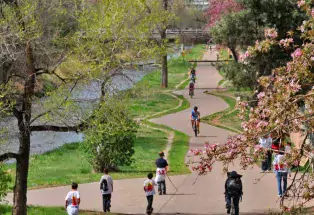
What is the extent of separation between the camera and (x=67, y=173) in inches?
929

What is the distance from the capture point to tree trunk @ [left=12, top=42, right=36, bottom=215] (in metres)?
15.2

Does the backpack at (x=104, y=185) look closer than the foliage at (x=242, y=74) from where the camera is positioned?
Yes

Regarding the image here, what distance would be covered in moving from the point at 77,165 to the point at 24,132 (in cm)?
1020

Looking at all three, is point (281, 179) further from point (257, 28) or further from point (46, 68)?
point (257, 28)

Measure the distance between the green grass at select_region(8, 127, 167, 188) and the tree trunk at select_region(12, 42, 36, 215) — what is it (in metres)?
5.02

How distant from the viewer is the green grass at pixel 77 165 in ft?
71.4

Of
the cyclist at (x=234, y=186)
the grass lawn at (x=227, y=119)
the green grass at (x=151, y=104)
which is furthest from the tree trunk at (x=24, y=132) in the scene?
the green grass at (x=151, y=104)

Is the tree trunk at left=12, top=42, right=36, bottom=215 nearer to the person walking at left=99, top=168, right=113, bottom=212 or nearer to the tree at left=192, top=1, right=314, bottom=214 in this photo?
the person walking at left=99, top=168, right=113, bottom=212

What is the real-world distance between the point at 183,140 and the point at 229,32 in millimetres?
5274

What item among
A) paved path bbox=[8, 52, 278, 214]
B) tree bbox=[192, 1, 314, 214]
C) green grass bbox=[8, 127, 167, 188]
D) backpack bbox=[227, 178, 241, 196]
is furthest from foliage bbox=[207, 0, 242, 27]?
tree bbox=[192, 1, 314, 214]

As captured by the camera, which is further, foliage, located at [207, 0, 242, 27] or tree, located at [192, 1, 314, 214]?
foliage, located at [207, 0, 242, 27]

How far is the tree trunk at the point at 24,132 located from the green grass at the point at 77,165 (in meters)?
5.02

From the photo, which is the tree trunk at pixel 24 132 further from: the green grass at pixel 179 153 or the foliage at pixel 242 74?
the foliage at pixel 242 74

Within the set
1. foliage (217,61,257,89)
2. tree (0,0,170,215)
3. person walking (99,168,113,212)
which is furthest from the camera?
foliage (217,61,257,89)
